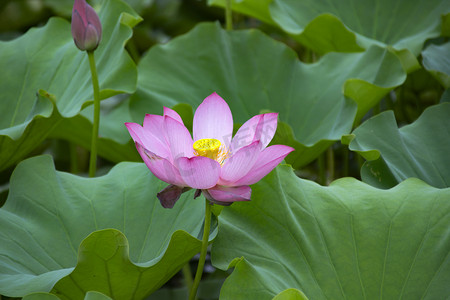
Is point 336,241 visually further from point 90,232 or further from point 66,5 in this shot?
point 66,5

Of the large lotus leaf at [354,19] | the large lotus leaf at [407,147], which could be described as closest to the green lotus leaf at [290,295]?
the large lotus leaf at [407,147]

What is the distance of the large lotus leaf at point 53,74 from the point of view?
1314mm

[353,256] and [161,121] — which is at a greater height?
[161,121]

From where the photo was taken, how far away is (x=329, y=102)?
1.53 metres

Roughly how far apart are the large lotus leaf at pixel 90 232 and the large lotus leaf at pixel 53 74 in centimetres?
16

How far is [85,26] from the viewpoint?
3.63 feet

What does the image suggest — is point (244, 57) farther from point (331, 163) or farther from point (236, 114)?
point (331, 163)

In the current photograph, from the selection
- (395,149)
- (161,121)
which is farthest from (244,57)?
(161,121)

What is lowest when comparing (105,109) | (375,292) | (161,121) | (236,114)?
(105,109)

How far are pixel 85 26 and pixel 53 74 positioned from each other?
44 centimetres

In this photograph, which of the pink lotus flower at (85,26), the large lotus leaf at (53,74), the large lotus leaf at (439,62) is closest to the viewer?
the pink lotus flower at (85,26)

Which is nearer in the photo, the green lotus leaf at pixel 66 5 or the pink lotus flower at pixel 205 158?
the pink lotus flower at pixel 205 158

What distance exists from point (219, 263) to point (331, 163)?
3.46 feet

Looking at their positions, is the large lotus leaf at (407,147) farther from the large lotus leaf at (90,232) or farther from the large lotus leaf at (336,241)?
the large lotus leaf at (90,232)
